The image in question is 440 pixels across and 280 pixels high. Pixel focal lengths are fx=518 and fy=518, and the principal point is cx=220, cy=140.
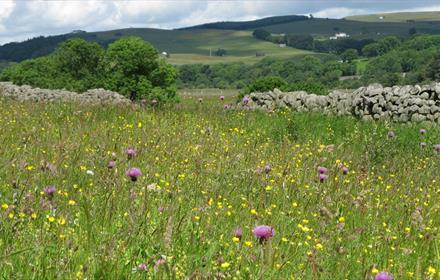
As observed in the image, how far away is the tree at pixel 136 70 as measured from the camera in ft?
122

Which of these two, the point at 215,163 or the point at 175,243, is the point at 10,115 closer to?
the point at 215,163

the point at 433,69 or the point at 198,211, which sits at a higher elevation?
the point at 198,211

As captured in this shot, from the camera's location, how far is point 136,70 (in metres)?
38.3

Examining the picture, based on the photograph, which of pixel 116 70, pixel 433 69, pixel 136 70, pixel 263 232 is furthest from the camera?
pixel 433 69

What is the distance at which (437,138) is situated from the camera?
1124 cm

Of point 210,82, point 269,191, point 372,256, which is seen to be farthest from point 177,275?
point 210,82

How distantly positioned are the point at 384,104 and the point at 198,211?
11.9 m

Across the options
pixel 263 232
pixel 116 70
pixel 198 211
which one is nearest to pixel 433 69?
pixel 116 70

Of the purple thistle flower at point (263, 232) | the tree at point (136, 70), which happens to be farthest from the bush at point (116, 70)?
the purple thistle flower at point (263, 232)

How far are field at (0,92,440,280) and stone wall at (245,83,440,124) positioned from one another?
15.5ft

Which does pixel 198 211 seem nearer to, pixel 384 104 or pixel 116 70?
pixel 384 104

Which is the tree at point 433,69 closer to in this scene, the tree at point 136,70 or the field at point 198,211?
the tree at point 136,70

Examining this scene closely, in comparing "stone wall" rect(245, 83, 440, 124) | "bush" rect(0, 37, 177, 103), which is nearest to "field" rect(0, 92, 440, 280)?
"stone wall" rect(245, 83, 440, 124)

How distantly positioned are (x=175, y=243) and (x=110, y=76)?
36.8 m
